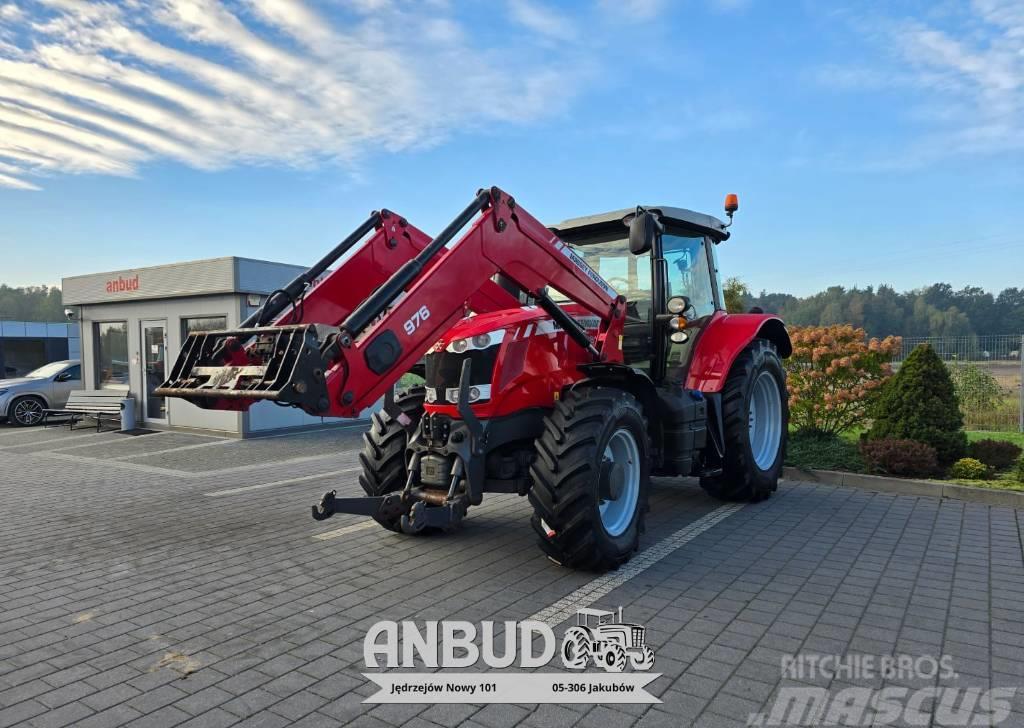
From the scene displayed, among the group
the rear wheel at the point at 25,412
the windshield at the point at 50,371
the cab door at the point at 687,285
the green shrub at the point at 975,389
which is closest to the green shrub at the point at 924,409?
the cab door at the point at 687,285

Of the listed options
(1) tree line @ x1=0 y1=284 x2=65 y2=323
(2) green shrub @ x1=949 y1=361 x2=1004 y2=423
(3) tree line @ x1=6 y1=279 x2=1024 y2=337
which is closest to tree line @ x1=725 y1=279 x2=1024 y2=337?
(3) tree line @ x1=6 y1=279 x2=1024 y2=337

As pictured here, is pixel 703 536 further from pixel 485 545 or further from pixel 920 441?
pixel 920 441

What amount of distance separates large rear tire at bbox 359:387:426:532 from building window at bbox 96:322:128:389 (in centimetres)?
1256

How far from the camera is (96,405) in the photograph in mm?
15266

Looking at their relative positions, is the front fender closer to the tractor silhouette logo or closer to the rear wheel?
the tractor silhouette logo

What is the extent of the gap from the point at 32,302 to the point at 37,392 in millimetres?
80568

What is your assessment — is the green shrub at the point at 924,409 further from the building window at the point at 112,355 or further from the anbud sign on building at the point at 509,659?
the building window at the point at 112,355

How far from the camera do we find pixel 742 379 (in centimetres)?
691

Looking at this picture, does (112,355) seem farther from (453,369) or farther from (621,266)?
(453,369)

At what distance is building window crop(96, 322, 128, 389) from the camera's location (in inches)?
630

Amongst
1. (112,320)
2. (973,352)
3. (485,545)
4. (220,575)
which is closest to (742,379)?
(485,545)

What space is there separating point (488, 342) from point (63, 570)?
145 inches

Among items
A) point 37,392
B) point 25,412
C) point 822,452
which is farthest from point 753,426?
point 37,392

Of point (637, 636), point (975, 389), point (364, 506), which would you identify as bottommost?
point (637, 636)
